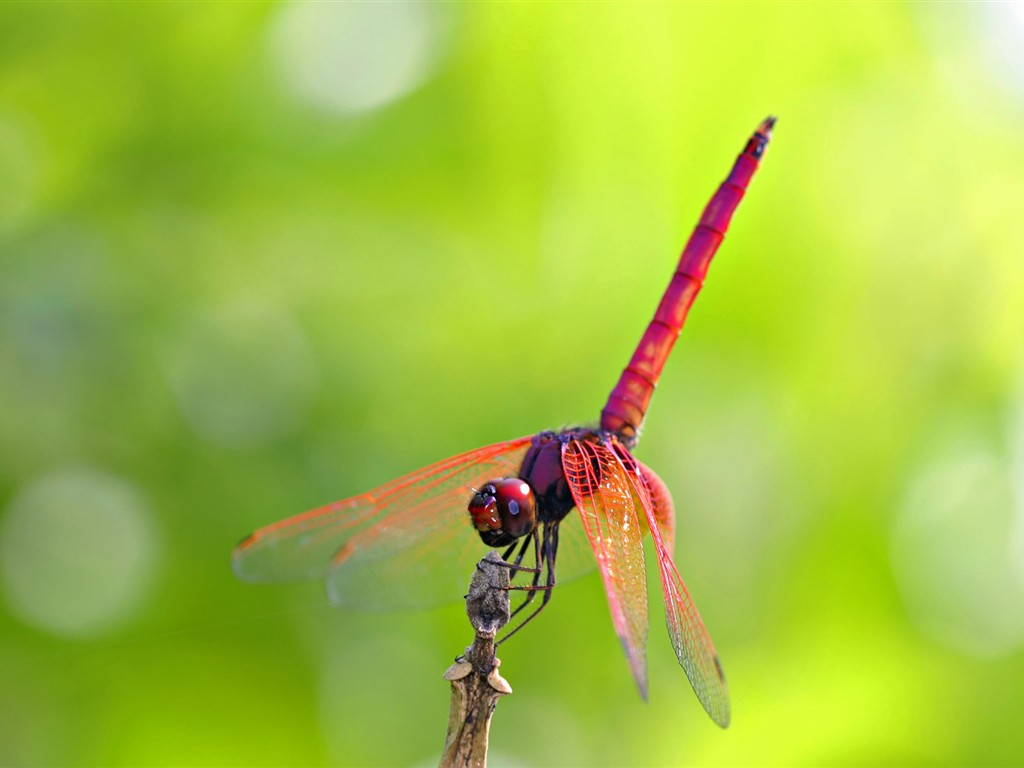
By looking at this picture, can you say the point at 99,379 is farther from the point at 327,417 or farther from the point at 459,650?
the point at 459,650

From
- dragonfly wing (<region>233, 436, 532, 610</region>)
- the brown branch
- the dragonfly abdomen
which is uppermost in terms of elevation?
the dragonfly abdomen

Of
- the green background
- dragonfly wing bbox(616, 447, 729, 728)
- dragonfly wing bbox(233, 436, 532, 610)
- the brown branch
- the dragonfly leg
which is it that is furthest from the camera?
the green background

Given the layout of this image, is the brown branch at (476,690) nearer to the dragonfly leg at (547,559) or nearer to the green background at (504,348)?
the dragonfly leg at (547,559)

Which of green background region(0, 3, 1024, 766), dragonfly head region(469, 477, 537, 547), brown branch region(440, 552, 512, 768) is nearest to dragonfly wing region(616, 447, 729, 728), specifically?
dragonfly head region(469, 477, 537, 547)

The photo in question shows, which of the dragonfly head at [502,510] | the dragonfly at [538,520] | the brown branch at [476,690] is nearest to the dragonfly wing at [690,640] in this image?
the dragonfly at [538,520]

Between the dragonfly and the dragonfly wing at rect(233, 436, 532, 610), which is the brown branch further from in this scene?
the dragonfly wing at rect(233, 436, 532, 610)

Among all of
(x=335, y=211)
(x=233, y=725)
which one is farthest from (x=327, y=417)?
(x=233, y=725)

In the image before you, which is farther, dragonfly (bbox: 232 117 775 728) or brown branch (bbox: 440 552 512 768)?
dragonfly (bbox: 232 117 775 728)

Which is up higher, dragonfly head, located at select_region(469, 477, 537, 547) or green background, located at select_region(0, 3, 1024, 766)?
green background, located at select_region(0, 3, 1024, 766)
